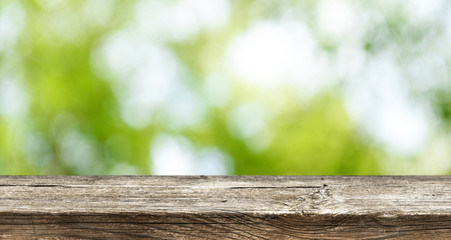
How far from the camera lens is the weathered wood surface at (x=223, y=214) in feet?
1.52


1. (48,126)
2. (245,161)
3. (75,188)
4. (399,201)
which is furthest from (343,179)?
(48,126)

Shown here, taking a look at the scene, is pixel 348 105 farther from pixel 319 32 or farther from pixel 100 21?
pixel 100 21

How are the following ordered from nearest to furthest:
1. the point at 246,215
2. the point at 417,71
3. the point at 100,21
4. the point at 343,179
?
the point at 246,215 < the point at 343,179 < the point at 417,71 < the point at 100,21

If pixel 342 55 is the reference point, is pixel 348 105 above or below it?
below

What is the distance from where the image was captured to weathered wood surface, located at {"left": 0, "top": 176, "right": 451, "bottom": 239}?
46cm

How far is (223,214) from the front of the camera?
0.47 metres

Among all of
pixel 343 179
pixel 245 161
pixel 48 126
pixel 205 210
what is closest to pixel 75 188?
pixel 205 210

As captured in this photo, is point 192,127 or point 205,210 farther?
point 192,127

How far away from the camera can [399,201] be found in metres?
0.51

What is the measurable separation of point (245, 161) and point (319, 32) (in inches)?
63.8

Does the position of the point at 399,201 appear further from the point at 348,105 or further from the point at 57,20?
the point at 57,20

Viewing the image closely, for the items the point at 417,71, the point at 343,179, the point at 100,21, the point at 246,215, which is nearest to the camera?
the point at 246,215

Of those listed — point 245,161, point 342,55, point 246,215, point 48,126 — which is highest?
point 342,55

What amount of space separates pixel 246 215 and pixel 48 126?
6.01 metres
